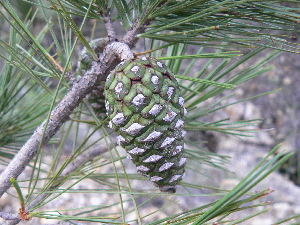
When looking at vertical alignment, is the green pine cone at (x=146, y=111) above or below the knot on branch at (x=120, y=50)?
below

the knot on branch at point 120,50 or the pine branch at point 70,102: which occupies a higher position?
the knot on branch at point 120,50

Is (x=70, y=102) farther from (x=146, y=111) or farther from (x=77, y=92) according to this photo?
(x=146, y=111)

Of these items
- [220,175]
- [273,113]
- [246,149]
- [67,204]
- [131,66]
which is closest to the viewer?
[131,66]

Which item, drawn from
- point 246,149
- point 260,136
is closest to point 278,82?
point 260,136

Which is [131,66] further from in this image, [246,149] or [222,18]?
[246,149]

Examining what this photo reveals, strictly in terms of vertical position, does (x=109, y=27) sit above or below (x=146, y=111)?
above

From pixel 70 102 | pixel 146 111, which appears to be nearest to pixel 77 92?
pixel 70 102

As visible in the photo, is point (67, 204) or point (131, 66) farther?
point (67, 204)

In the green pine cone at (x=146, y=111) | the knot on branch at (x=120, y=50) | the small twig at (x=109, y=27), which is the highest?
the small twig at (x=109, y=27)
